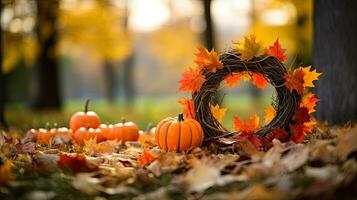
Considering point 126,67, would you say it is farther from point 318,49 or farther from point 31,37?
point 318,49

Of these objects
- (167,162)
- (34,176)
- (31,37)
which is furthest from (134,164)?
(31,37)

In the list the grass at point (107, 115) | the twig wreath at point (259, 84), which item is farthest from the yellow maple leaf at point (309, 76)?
the grass at point (107, 115)

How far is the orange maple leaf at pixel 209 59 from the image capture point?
146 inches

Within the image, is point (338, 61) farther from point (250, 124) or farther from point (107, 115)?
point (107, 115)

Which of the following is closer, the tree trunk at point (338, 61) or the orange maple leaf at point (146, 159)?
the orange maple leaf at point (146, 159)

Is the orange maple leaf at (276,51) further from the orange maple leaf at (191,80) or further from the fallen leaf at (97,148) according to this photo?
the fallen leaf at (97,148)

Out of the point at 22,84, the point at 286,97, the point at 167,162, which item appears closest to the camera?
the point at 167,162

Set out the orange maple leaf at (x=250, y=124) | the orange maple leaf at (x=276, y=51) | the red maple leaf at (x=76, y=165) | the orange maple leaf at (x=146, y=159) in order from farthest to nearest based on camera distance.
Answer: the orange maple leaf at (x=250, y=124) < the orange maple leaf at (x=276, y=51) < the orange maple leaf at (x=146, y=159) < the red maple leaf at (x=76, y=165)

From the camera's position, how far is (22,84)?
20266mm

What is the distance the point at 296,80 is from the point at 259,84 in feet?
1.25

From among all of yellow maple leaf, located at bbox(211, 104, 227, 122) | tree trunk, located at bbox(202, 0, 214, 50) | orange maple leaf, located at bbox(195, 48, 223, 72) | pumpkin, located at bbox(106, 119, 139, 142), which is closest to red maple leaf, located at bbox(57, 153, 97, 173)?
orange maple leaf, located at bbox(195, 48, 223, 72)

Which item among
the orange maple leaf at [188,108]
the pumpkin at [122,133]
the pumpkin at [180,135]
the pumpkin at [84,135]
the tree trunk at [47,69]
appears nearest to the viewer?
the pumpkin at [180,135]

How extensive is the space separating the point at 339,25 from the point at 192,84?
2153 millimetres

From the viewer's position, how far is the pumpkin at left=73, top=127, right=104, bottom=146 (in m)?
4.57
